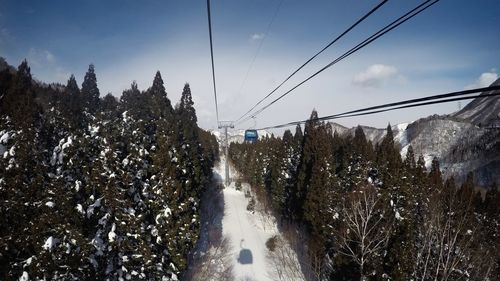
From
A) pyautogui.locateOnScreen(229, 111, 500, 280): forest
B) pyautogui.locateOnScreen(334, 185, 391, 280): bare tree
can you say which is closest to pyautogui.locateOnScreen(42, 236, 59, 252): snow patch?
pyautogui.locateOnScreen(229, 111, 500, 280): forest

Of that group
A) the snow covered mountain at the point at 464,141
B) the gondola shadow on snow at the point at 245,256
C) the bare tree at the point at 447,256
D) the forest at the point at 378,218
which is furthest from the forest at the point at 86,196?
the snow covered mountain at the point at 464,141

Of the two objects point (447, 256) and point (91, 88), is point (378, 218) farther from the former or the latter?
point (91, 88)

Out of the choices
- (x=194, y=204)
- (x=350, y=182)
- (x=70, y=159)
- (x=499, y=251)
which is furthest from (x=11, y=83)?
(x=499, y=251)

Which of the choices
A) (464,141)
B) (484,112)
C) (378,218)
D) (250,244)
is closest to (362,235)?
(378,218)

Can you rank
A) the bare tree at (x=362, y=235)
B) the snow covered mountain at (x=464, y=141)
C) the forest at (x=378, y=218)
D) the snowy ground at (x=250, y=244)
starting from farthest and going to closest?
1. the snow covered mountain at (x=464, y=141)
2. the snowy ground at (x=250, y=244)
3. the forest at (x=378, y=218)
4. the bare tree at (x=362, y=235)

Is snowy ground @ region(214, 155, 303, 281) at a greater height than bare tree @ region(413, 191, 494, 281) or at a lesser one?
lesser

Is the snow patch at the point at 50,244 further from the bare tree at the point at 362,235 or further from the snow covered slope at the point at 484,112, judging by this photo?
the snow covered slope at the point at 484,112

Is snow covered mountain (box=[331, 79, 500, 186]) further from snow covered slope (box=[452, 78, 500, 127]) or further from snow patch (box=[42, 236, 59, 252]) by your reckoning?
snow patch (box=[42, 236, 59, 252])
